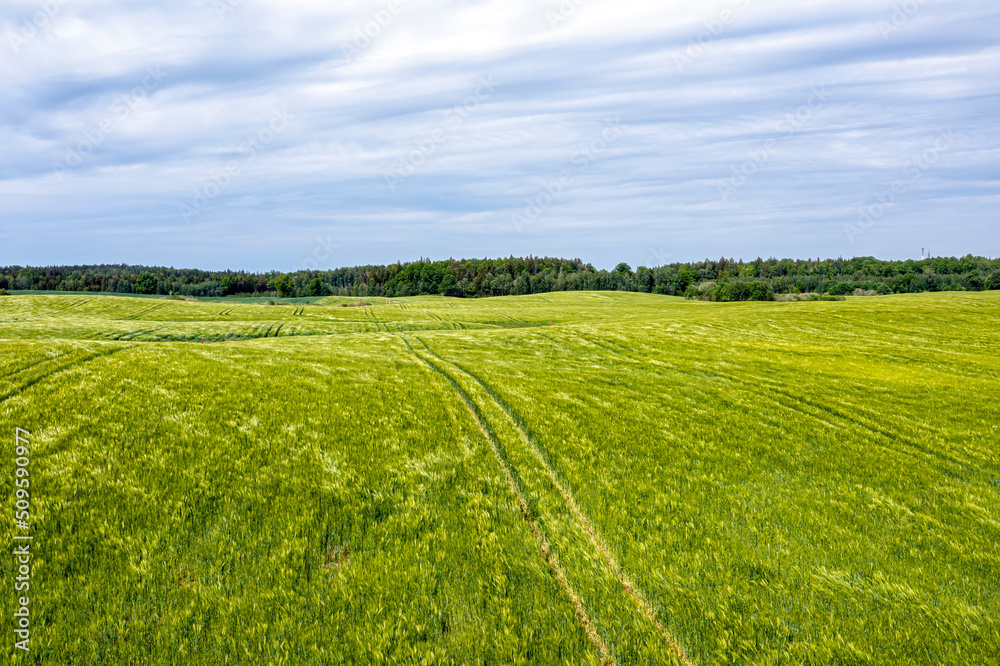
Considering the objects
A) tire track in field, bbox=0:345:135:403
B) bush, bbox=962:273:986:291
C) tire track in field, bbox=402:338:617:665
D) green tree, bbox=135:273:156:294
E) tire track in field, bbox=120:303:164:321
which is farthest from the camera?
green tree, bbox=135:273:156:294

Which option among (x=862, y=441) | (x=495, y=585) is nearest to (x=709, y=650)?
(x=495, y=585)

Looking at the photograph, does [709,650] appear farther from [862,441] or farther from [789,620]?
[862,441]

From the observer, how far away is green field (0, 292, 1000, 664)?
9.00 meters

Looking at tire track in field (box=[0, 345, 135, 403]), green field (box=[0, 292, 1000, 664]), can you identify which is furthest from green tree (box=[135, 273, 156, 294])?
tire track in field (box=[0, 345, 135, 403])

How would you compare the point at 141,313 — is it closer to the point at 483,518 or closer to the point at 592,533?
the point at 483,518

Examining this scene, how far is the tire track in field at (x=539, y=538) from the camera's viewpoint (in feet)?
29.5

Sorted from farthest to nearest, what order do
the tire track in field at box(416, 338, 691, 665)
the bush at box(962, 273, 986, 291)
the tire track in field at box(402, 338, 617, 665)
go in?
the bush at box(962, 273, 986, 291) → the tire track in field at box(416, 338, 691, 665) → the tire track in field at box(402, 338, 617, 665)

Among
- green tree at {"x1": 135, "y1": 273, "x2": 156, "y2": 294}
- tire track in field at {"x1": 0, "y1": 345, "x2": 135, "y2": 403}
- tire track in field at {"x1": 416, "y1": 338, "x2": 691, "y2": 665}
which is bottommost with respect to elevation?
tire track in field at {"x1": 416, "y1": 338, "x2": 691, "y2": 665}

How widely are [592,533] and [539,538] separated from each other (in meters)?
1.56

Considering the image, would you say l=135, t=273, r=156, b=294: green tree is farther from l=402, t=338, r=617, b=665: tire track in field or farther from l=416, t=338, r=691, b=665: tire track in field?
l=416, t=338, r=691, b=665: tire track in field

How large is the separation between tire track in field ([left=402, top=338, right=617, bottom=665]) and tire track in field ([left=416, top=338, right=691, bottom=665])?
1219mm

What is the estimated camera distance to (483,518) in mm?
12594

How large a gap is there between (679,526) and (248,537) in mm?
11848

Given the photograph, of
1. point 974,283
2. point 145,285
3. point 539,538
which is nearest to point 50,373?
point 539,538
